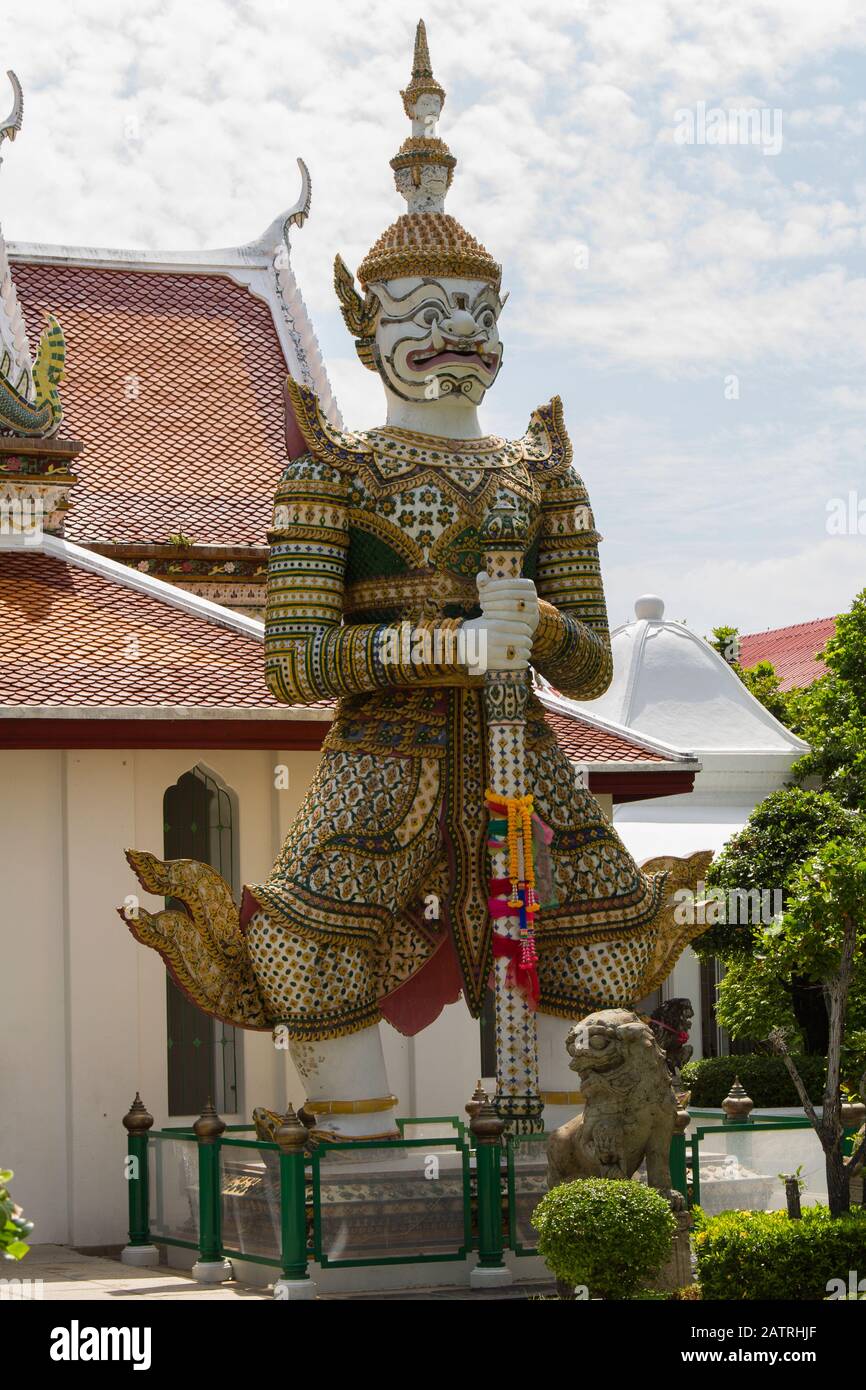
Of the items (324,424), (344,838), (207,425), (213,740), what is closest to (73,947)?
(213,740)

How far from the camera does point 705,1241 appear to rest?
29.5 feet

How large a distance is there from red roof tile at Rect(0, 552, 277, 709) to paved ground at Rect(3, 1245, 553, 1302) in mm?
2806

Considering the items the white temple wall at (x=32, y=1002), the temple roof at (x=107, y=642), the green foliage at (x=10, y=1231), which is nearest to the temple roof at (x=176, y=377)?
the temple roof at (x=107, y=642)

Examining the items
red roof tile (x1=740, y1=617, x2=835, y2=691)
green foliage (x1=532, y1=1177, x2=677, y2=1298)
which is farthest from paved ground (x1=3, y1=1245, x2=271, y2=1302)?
red roof tile (x1=740, y1=617, x2=835, y2=691)

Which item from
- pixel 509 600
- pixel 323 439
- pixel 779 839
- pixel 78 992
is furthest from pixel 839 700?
pixel 509 600

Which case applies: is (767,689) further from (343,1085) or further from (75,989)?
(343,1085)

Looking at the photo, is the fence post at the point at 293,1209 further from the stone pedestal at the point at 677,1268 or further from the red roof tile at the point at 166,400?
the red roof tile at the point at 166,400

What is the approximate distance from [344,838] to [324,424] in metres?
1.89

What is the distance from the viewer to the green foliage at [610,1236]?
8.44 metres

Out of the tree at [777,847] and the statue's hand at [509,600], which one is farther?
the tree at [777,847]

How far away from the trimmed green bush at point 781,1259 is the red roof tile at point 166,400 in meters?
8.51

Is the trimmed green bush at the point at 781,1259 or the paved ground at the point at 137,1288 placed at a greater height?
the trimmed green bush at the point at 781,1259

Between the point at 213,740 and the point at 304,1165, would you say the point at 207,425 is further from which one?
the point at 304,1165
